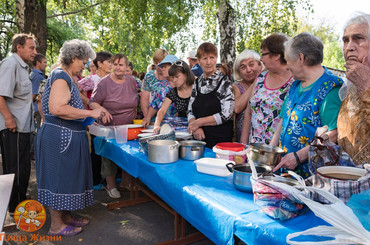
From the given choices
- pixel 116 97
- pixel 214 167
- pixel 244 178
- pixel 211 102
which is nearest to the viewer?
pixel 244 178

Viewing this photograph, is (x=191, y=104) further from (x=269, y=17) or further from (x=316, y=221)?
(x=269, y=17)

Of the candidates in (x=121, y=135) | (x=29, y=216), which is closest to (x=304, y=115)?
(x=121, y=135)

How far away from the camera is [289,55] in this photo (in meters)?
1.88

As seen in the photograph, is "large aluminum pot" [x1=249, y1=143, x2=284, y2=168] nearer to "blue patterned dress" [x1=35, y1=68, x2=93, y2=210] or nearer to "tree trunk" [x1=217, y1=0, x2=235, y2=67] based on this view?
"blue patterned dress" [x1=35, y1=68, x2=93, y2=210]

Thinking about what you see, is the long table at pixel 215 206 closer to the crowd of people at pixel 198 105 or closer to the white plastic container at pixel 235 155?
the white plastic container at pixel 235 155

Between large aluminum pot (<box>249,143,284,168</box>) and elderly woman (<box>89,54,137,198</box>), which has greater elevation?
elderly woman (<box>89,54,137,198</box>)

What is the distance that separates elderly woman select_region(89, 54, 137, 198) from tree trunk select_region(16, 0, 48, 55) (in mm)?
3487

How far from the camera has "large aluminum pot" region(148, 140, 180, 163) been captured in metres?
2.12

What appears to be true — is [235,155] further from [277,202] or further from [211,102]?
[211,102]

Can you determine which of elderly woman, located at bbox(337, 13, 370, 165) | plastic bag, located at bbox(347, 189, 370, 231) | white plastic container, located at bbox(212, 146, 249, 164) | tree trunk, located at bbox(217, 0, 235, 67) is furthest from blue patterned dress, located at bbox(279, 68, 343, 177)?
tree trunk, located at bbox(217, 0, 235, 67)

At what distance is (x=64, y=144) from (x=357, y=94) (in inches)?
90.8

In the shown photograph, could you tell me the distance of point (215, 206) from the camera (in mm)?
1438

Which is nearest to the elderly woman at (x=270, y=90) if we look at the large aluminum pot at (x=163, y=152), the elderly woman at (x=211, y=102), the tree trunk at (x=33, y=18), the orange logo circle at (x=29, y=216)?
the elderly woman at (x=211, y=102)

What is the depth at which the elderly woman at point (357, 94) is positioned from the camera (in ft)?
4.68
